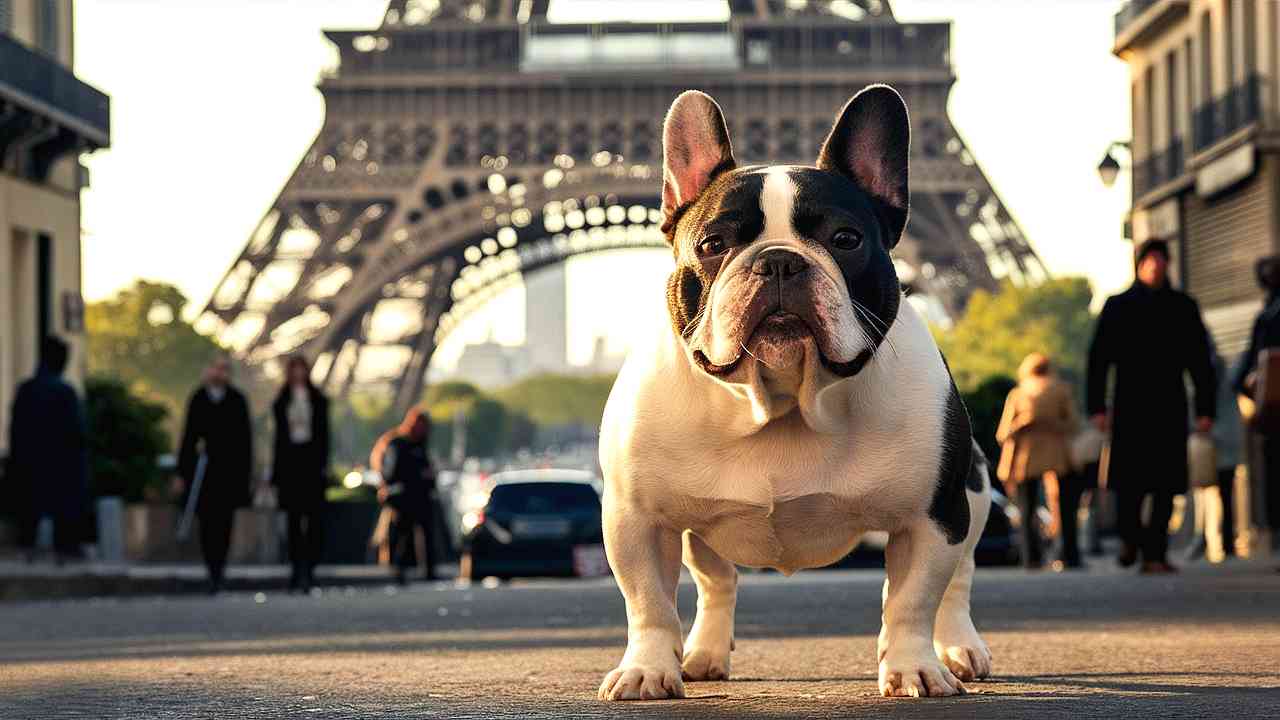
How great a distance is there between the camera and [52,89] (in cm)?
3125

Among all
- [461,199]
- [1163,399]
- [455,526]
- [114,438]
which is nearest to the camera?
[1163,399]

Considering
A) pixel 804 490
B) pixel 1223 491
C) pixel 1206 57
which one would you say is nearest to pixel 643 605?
pixel 804 490

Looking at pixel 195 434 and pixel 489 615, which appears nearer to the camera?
pixel 489 615

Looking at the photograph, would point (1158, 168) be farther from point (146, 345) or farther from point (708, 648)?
point (146, 345)

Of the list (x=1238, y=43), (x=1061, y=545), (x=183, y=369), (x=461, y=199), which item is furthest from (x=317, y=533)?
(x=183, y=369)

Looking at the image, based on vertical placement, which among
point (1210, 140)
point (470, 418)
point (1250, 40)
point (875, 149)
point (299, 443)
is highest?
point (1250, 40)

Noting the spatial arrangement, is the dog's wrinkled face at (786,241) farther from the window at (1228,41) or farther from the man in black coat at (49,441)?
the window at (1228,41)

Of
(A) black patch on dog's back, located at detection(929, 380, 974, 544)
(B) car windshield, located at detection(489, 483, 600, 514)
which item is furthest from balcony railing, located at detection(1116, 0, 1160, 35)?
(A) black patch on dog's back, located at detection(929, 380, 974, 544)

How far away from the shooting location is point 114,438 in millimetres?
33094

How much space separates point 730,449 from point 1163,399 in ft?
25.7

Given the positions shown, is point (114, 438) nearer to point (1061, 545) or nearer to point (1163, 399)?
point (1061, 545)

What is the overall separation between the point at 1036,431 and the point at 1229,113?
17981 millimetres

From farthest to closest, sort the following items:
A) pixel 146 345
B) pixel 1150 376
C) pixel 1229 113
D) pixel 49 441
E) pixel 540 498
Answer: pixel 146 345
pixel 1229 113
pixel 540 498
pixel 49 441
pixel 1150 376

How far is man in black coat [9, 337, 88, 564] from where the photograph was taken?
1677 cm
